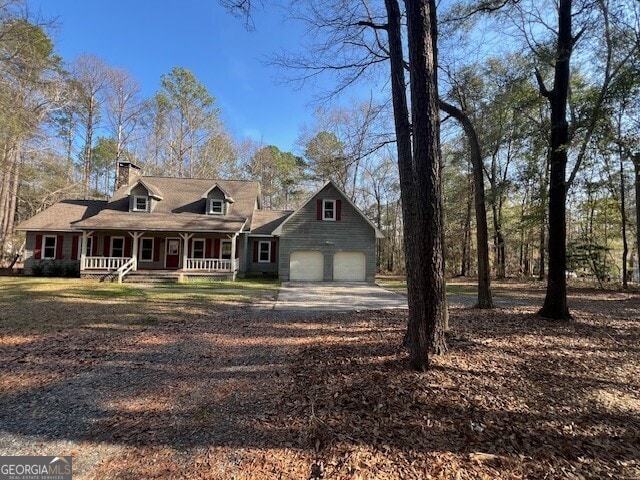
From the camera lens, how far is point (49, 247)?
1875cm

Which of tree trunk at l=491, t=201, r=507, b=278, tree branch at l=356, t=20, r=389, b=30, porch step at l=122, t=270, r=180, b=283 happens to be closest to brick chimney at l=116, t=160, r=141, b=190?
porch step at l=122, t=270, r=180, b=283

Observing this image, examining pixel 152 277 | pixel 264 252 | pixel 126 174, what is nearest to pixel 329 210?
pixel 264 252

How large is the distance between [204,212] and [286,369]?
1686cm

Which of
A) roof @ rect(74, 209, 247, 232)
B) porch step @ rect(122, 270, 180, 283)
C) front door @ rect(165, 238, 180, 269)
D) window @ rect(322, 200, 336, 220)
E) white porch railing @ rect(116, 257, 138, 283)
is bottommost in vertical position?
porch step @ rect(122, 270, 180, 283)

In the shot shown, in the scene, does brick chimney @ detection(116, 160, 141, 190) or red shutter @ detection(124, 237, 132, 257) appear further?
brick chimney @ detection(116, 160, 141, 190)

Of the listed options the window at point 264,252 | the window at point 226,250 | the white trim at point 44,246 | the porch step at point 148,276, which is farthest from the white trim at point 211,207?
the white trim at point 44,246

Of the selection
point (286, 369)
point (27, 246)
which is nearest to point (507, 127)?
point (286, 369)

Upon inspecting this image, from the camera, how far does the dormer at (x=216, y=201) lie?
1933cm

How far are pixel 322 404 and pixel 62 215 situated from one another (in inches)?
901

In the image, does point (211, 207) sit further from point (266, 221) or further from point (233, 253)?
point (266, 221)

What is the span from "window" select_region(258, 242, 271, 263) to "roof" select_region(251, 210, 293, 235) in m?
0.99

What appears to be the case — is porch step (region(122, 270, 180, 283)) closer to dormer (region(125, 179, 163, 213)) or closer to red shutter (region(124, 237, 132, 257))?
red shutter (region(124, 237, 132, 257))

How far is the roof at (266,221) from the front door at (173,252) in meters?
4.70

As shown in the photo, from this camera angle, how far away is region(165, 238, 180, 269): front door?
747 inches
